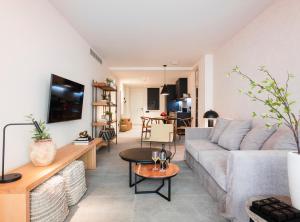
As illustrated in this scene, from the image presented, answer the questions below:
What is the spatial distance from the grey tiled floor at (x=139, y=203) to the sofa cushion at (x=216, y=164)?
0.35 meters

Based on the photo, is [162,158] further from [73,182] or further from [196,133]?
Answer: [196,133]

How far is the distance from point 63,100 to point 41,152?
1123 mm

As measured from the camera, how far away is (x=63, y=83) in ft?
9.87

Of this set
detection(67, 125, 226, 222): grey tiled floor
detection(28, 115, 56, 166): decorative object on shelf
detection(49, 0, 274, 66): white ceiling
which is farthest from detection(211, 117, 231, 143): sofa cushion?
detection(28, 115, 56, 166): decorative object on shelf

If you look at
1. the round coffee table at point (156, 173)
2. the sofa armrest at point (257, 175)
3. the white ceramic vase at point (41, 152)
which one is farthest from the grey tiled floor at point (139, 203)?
the white ceramic vase at point (41, 152)

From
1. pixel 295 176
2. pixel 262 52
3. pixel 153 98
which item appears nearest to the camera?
pixel 295 176

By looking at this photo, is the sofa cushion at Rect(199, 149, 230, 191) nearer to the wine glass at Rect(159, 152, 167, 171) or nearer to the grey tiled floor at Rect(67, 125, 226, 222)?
the grey tiled floor at Rect(67, 125, 226, 222)

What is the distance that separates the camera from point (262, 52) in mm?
3051

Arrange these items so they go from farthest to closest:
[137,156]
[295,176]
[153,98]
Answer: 1. [153,98]
2. [137,156]
3. [295,176]

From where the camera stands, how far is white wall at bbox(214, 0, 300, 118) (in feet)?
7.97

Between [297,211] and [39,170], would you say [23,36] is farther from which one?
[297,211]

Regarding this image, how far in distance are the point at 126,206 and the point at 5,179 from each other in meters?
1.24

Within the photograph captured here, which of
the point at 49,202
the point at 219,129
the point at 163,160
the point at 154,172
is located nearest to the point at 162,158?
the point at 163,160

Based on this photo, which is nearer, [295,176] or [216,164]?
[295,176]
